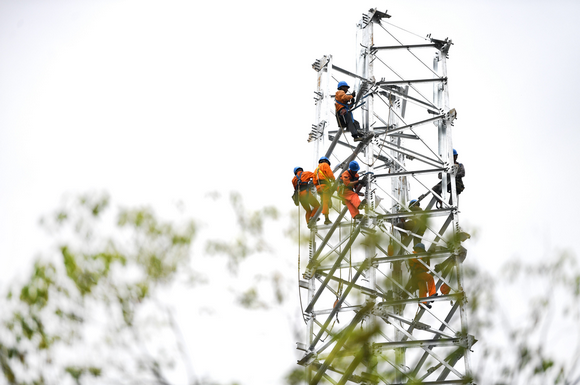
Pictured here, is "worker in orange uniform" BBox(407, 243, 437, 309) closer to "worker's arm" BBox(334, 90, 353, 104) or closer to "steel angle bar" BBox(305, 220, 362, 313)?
"steel angle bar" BBox(305, 220, 362, 313)

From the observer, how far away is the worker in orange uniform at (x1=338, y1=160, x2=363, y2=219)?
14.3 metres

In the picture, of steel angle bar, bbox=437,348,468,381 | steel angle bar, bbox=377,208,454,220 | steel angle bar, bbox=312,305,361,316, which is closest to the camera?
steel angle bar, bbox=437,348,468,381

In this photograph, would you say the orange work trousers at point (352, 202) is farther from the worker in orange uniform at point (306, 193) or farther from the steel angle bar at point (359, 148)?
the worker in orange uniform at point (306, 193)

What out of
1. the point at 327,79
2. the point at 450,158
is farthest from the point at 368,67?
the point at 450,158

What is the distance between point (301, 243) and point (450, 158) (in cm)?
306

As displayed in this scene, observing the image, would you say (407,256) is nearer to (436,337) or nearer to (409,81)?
(436,337)

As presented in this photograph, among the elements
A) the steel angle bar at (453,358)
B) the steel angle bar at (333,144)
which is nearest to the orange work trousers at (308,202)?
the steel angle bar at (333,144)

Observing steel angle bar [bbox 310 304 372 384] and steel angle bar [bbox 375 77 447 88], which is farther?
steel angle bar [bbox 375 77 447 88]

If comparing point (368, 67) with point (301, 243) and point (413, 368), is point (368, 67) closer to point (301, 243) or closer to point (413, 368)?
Result: point (301, 243)

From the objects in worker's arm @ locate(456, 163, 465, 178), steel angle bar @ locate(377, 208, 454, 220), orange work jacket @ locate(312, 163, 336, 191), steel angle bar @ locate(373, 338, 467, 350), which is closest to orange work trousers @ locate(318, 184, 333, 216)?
orange work jacket @ locate(312, 163, 336, 191)

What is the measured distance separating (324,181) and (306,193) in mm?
1059

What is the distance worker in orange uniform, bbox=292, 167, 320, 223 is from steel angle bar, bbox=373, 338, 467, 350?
3373mm

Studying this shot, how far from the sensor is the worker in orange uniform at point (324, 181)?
14.2 meters

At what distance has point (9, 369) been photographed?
10.6 m
